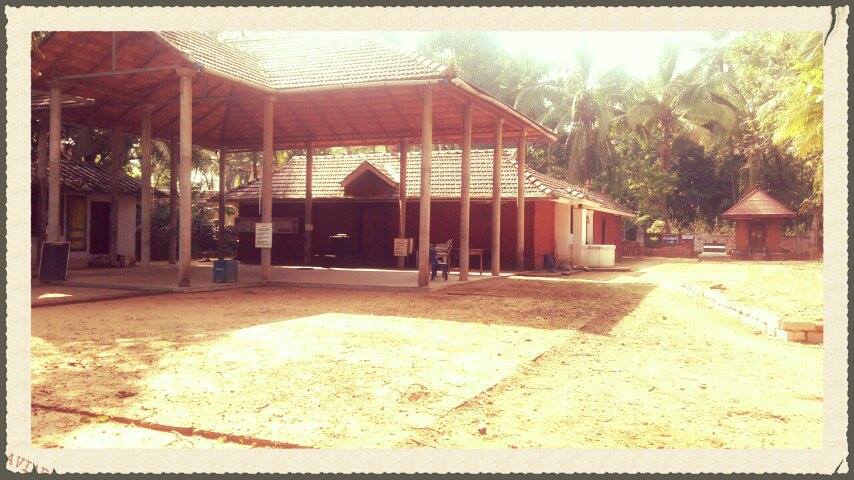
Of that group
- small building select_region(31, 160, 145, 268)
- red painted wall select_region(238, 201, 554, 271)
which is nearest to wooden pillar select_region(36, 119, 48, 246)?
small building select_region(31, 160, 145, 268)

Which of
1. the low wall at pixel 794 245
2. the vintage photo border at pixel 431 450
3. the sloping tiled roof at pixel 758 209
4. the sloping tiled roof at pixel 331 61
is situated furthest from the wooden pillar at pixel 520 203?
the low wall at pixel 794 245

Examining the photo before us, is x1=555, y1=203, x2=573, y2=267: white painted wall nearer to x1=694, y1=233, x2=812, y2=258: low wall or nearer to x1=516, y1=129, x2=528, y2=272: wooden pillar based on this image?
x1=516, y1=129, x2=528, y2=272: wooden pillar

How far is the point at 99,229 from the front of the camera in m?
20.9

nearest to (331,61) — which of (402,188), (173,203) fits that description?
(402,188)

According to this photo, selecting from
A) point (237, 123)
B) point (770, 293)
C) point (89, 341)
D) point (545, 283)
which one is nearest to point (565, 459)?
point (89, 341)

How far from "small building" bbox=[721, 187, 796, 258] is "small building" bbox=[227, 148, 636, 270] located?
12.8 m

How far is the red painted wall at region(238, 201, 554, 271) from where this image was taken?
22047 mm

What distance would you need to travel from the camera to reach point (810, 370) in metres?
6.31

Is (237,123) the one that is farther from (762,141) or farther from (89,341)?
(762,141)

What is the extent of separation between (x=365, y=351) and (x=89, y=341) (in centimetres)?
319

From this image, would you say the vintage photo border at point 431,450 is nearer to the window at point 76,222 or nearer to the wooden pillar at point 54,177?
the wooden pillar at point 54,177

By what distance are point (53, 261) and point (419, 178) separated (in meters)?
13.4

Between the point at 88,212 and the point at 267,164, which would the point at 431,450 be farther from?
the point at 88,212

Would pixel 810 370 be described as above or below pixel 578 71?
below
